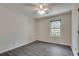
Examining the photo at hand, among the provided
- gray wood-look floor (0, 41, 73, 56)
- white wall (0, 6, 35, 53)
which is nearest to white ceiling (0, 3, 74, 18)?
white wall (0, 6, 35, 53)

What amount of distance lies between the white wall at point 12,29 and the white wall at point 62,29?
40.9 inches

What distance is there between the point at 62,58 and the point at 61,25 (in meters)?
3.93

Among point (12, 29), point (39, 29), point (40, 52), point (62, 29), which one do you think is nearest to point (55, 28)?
point (62, 29)

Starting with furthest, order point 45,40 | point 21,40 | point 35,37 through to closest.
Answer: point 35,37 → point 45,40 → point 21,40

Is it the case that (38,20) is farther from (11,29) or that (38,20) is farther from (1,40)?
(1,40)

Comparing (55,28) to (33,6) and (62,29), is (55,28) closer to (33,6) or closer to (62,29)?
(62,29)

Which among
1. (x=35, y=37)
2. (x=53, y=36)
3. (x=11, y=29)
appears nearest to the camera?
(x=11, y=29)

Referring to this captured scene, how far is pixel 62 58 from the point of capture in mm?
506

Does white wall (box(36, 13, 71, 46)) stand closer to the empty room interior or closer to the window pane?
the empty room interior

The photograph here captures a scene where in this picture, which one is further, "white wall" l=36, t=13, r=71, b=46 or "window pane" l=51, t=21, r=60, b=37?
"window pane" l=51, t=21, r=60, b=37

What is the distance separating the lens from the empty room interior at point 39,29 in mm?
2655

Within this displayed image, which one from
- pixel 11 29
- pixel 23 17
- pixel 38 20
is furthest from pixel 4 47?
pixel 38 20

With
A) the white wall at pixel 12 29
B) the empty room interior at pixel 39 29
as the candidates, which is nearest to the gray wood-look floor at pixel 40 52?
the empty room interior at pixel 39 29

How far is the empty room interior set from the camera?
265cm
